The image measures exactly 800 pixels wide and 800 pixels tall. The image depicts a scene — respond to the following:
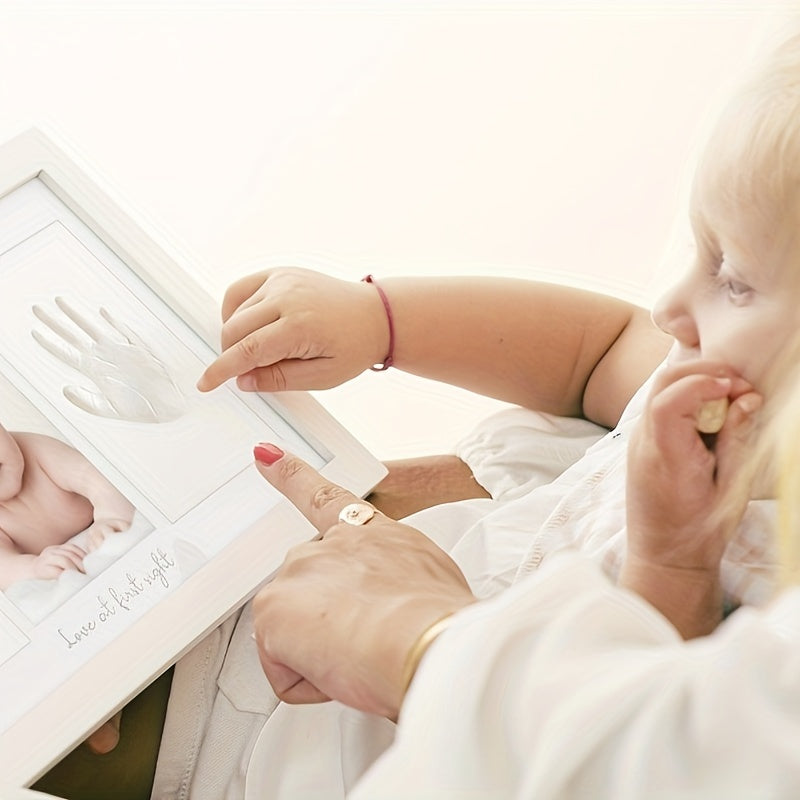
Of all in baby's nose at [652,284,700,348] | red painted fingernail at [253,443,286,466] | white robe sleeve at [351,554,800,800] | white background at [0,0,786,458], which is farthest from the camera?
white background at [0,0,786,458]

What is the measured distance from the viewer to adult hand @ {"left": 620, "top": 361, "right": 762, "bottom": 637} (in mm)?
611

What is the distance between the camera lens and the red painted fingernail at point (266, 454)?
763 millimetres

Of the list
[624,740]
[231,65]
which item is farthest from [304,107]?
[624,740]

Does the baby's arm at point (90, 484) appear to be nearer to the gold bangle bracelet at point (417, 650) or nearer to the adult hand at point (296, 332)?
the adult hand at point (296, 332)

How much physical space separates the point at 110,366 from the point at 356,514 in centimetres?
23

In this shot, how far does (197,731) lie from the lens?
73cm

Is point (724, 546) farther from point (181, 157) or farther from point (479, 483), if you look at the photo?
point (181, 157)

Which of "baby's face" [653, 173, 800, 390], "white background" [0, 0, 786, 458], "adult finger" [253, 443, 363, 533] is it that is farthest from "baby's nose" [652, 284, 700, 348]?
"white background" [0, 0, 786, 458]

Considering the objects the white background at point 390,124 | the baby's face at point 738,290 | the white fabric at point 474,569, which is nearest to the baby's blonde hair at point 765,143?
the baby's face at point 738,290

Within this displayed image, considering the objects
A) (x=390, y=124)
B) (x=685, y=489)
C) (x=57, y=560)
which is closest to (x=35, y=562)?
(x=57, y=560)

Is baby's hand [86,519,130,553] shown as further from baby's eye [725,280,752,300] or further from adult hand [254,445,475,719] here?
baby's eye [725,280,752,300]

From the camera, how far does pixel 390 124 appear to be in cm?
161

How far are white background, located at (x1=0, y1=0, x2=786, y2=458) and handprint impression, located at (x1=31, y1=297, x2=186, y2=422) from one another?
2.02 ft

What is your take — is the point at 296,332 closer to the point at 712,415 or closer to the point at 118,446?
the point at 118,446
